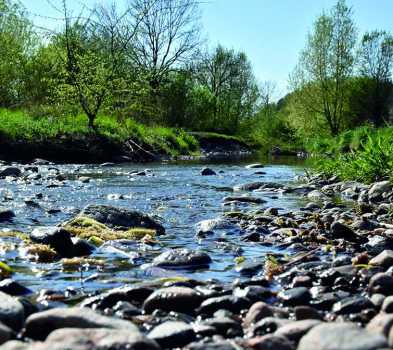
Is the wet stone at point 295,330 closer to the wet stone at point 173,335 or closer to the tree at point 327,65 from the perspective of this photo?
the wet stone at point 173,335

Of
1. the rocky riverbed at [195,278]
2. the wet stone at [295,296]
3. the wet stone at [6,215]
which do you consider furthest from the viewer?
the wet stone at [6,215]

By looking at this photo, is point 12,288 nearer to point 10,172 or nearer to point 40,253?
point 40,253

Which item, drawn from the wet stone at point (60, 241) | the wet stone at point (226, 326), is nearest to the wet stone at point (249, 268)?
the wet stone at point (226, 326)

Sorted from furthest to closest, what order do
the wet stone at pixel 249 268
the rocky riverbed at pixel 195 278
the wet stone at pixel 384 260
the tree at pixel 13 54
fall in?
the tree at pixel 13 54 < the wet stone at pixel 249 268 < the wet stone at pixel 384 260 < the rocky riverbed at pixel 195 278

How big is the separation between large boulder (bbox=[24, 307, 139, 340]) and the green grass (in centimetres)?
1534

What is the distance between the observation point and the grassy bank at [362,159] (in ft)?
32.1

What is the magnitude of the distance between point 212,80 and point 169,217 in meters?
49.8

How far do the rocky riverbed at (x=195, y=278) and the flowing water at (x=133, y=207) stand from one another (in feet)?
0.07

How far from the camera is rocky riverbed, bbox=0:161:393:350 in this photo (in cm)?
243

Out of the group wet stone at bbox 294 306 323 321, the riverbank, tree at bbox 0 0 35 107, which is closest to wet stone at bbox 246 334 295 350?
wet stone at bbox 294 306 323 321

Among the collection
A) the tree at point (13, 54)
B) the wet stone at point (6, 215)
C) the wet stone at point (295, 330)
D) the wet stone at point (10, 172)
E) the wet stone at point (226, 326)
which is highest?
the tree at point (13, 54)

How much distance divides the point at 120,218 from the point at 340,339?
14.2 ft

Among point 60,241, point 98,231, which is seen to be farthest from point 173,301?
point 98,231

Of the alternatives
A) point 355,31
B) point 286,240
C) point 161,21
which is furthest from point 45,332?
point 161,21
